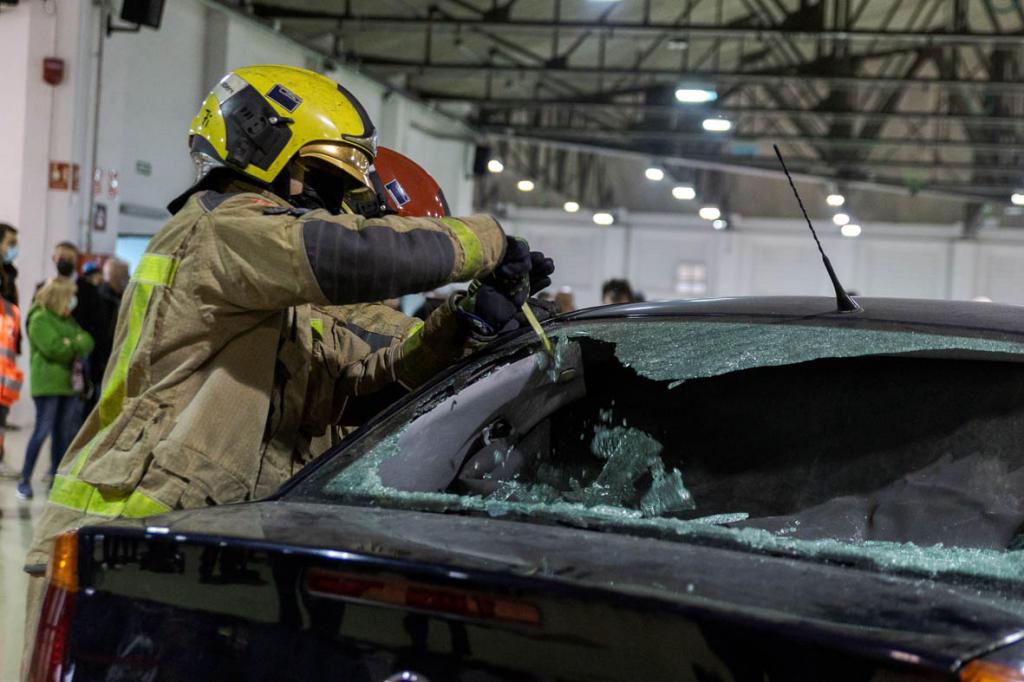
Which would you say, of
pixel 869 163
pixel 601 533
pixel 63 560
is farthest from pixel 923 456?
pixel 869 163

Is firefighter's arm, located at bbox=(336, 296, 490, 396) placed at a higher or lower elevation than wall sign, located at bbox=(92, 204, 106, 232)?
lower

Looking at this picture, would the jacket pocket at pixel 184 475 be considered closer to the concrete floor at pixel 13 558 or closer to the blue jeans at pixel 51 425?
the concrete floor at pixel 13 558

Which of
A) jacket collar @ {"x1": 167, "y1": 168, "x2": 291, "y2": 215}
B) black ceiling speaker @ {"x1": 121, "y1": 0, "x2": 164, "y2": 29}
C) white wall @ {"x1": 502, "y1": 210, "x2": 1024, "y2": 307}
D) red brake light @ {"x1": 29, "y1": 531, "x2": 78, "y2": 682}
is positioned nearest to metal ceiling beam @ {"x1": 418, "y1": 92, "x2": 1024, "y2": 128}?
black ceiling speaker @ {"x1": 121, "y1": 0, "x2": 164, "y2": 29}

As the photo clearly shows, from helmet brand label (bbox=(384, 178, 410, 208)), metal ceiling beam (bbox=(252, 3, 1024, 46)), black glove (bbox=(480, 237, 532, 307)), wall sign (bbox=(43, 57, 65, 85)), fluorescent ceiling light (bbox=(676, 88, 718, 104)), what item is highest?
metal ceiling beam (bbox=(252, 3, 1024, 46))

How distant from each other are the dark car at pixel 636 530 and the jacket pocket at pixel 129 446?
36 cm

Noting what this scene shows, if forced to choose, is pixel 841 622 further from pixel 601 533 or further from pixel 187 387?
pixel 187 387

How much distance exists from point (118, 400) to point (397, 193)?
1321 millimetres

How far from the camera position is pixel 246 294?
2.23 m

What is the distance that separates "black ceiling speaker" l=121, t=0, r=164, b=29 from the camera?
1068 centimetres

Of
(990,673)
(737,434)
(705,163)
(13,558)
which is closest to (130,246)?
(13,558)

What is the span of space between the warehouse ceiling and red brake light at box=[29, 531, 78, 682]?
42.4 feet

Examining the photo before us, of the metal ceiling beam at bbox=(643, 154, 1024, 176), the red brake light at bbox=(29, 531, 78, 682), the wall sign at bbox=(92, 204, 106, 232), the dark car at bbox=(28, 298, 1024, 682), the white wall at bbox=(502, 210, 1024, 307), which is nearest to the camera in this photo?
the dark car at bbox=(28, 298, 1024, 682)

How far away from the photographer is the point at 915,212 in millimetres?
30750

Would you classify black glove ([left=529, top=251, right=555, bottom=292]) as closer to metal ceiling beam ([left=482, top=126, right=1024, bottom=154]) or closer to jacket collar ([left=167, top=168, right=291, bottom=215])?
jacket collar ([left=167, top=168, right=291, bottom=215])
